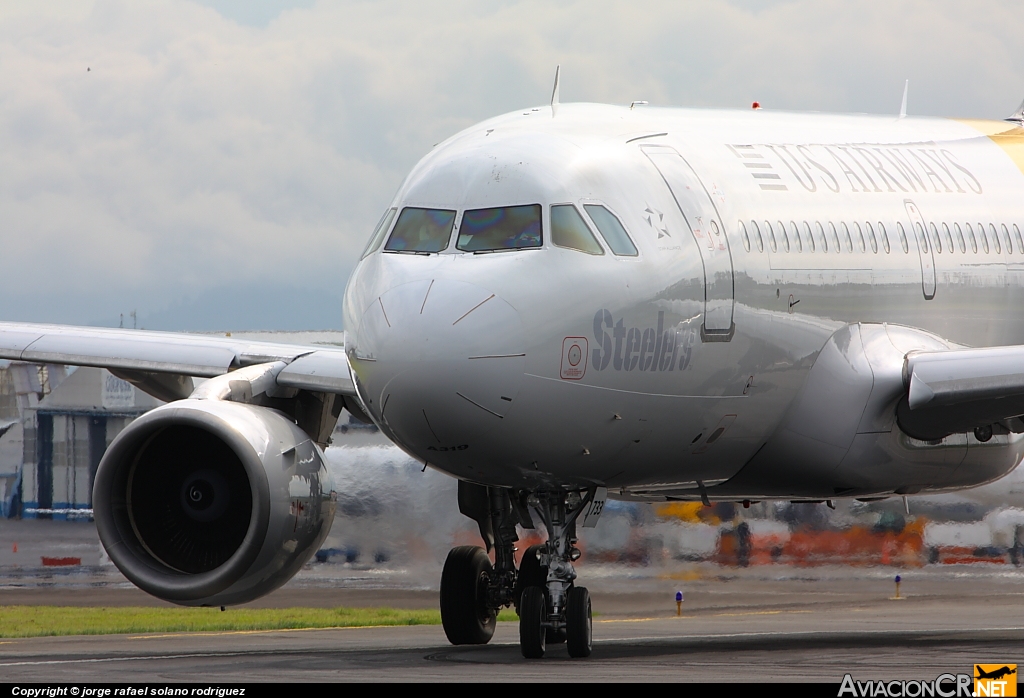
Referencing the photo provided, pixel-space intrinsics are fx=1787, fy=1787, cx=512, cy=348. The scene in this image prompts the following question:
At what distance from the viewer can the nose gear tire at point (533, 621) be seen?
48.4 ft

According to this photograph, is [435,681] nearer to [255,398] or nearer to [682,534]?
[255,398]

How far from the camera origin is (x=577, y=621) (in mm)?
14883

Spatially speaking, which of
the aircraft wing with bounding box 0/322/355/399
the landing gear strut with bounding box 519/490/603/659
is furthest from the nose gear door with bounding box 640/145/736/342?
the aircraft wing with bounding box 0/322/355/399

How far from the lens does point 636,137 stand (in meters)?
15.9

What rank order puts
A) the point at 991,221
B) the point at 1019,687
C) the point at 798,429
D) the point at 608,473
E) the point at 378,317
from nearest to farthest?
1. the point at 1019,687
2. the point at 378,317
3. the point at 608,473
4. the point at 798,429
5. the point at 991,221

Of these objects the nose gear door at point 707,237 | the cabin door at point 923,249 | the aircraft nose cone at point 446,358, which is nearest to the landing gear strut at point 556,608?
the aircraft nose cone at point 446,358

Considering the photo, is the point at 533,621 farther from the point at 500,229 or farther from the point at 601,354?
the point at 500,229

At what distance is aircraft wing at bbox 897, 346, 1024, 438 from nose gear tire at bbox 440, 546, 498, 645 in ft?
15.1

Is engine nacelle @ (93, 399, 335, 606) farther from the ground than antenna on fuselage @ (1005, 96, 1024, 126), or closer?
closer

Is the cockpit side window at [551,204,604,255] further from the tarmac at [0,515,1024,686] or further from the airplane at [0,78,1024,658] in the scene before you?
the tarmac at [0,515,1024,686]

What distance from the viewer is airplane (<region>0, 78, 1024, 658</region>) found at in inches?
539

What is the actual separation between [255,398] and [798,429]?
525 centimetres

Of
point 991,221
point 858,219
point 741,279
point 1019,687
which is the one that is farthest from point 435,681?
point 991,221

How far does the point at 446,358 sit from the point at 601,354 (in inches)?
57.2
